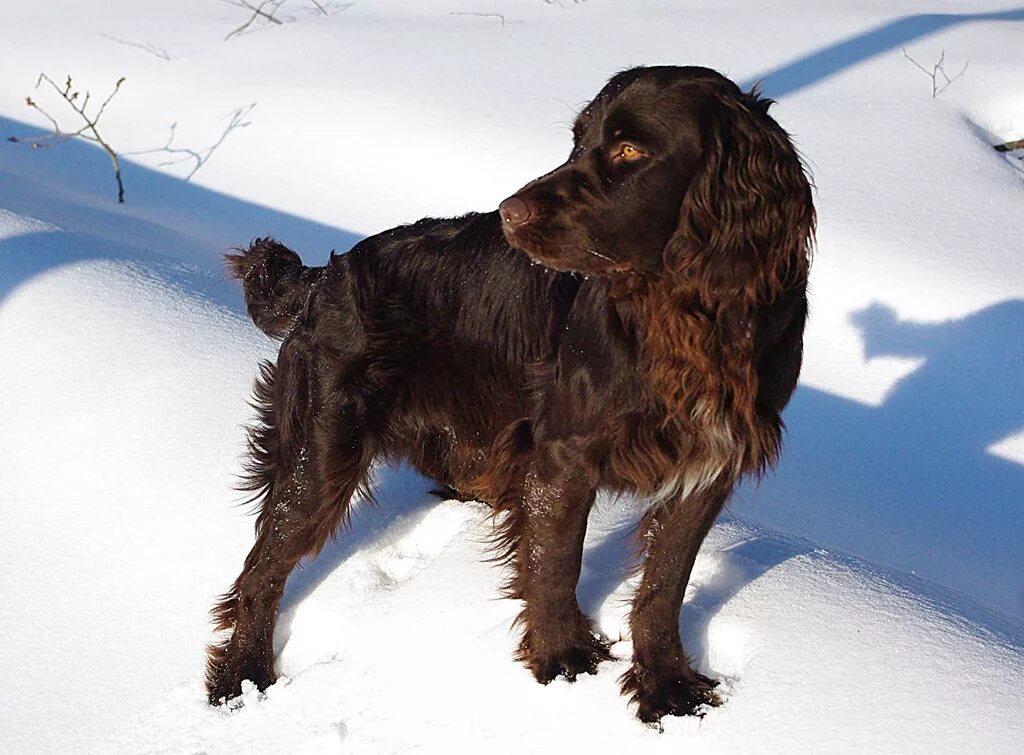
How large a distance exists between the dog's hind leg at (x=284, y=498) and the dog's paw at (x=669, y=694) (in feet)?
2.80

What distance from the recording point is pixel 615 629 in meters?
2.73

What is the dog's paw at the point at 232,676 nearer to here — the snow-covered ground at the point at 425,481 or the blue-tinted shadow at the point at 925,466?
the snow-covered ground at the point at 425,481

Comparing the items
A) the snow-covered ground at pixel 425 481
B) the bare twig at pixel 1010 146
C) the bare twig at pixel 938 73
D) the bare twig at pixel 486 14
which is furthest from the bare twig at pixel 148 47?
the bare twig at pixel 1010 146

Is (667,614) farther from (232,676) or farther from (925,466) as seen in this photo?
(925,466)

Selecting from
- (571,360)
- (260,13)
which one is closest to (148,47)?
(260,13)

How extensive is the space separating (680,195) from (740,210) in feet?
0.39

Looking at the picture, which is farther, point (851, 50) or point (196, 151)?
point (851, 50)

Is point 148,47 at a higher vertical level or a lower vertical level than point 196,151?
higher

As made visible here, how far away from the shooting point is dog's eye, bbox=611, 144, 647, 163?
215 cm

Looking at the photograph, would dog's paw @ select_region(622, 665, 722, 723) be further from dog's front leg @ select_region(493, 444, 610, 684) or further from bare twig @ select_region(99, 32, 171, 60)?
bare twig @ select_region(99, 32, 171, 60)

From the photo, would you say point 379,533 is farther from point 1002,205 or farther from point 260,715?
point 1002,205

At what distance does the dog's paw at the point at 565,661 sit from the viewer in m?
2.56

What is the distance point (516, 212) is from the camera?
84.7 inches

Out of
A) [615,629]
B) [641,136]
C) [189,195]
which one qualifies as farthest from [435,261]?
[189,195]
